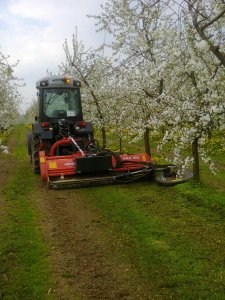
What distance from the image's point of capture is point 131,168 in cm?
1296

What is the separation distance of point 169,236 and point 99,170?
476 centimetres

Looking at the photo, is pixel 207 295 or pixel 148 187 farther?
pixel 148 187

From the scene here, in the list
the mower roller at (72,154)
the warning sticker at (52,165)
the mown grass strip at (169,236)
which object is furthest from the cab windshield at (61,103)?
the mown grass strip at (169,236)

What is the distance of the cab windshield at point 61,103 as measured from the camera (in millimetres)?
15466

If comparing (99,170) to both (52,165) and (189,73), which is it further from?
(189,73)

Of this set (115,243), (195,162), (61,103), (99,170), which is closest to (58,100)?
(61,103)

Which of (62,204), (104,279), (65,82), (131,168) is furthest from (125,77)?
(104,279)

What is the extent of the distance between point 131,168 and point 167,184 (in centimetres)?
132

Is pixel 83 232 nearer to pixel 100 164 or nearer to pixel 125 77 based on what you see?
pixel 100 164

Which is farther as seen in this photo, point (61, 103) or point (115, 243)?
point (61, 103)

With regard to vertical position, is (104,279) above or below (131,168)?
below

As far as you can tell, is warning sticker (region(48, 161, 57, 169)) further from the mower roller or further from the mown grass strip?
the mown grass strip

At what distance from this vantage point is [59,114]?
1559 centimetres

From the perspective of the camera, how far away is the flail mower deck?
39.9 feet
